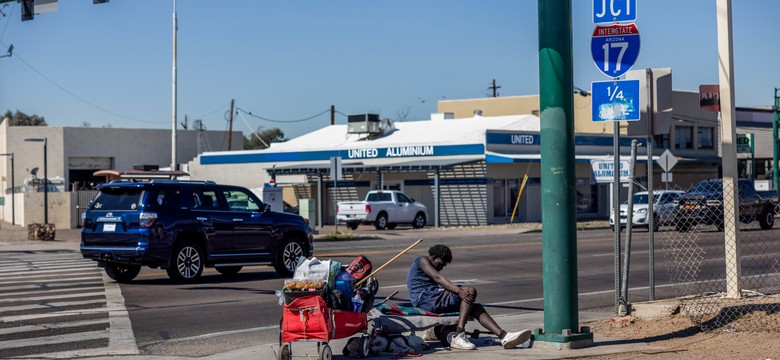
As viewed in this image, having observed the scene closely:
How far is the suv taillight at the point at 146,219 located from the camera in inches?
703

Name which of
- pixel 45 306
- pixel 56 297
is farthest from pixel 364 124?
pixel 45 306

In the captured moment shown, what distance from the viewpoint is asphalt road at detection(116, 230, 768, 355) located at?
12109 mm

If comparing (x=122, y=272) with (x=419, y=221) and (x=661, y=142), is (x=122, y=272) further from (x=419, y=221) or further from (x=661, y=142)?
(x=661, y=142)

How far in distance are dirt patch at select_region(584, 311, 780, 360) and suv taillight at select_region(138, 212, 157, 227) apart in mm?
8821

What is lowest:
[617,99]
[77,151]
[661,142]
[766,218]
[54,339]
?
[54,339]

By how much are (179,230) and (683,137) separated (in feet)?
162

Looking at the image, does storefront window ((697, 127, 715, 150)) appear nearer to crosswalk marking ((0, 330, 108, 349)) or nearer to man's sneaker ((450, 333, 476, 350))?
man's sneaker ((450, 333, 476, 350))

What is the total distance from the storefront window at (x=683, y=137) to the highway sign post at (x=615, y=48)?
52465mm

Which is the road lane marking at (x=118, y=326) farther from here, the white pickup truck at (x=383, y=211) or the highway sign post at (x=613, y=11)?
the white pickup truck at (x=383, y=211)

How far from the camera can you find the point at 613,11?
11.0 metres

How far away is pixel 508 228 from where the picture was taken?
4419 centimetres

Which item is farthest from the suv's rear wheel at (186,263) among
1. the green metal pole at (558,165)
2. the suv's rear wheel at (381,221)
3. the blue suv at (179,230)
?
the suv's rear wheel at (381,221)

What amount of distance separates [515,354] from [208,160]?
5080 centimetres

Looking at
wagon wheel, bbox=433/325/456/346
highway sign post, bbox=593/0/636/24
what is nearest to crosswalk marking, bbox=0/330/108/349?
wagon wheel, bbox=433/325/456/346
